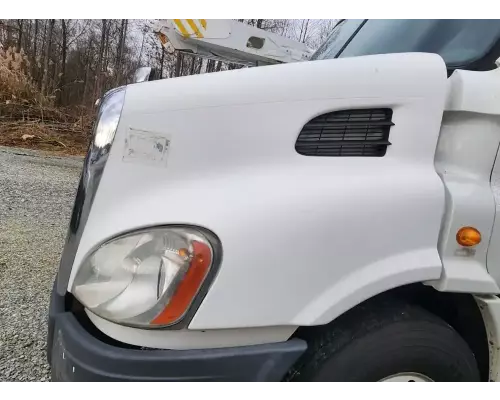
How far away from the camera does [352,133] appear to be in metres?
1.48

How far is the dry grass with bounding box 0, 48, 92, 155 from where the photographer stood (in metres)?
9.83

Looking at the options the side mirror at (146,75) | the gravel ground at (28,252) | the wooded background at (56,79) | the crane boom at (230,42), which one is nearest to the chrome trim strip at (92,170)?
the side mirror at (146,75)

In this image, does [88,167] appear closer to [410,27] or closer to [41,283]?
[410,27]

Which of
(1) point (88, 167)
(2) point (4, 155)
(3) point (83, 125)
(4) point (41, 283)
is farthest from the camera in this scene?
(3) point (83, 125)

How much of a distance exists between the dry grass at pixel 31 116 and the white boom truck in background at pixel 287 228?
8915 mm

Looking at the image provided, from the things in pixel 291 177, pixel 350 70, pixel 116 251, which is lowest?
pixel 116 251

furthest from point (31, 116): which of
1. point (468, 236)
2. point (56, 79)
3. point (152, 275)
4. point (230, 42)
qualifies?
point (468, 236)

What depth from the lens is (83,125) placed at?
10.8m

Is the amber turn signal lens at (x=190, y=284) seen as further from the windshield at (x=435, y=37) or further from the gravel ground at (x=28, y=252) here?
the gravel ground at (x=28, y=252)

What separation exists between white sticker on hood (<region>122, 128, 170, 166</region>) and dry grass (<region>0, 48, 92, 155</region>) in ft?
29.1

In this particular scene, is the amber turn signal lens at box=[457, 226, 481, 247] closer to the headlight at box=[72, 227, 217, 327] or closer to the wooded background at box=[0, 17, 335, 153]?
the headlight at box=[72, 227, 217, 327]

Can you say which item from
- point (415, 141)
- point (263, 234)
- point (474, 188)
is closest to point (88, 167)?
point (263, 234)

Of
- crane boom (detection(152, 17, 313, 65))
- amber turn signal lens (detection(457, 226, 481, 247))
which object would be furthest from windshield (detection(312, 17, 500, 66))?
crane boom (detection(152, 17, 313, 65))

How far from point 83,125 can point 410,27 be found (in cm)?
1003
